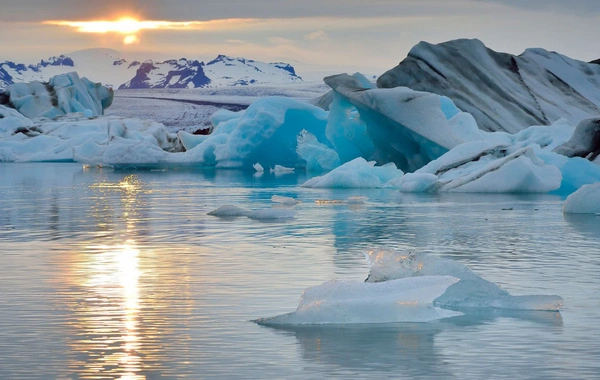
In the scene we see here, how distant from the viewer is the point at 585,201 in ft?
39.8

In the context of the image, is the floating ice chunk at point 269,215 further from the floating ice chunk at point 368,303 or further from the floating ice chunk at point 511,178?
the floating ice chunk at point 368,303

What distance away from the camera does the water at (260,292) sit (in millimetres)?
4254

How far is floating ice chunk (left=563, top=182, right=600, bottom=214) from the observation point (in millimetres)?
12102

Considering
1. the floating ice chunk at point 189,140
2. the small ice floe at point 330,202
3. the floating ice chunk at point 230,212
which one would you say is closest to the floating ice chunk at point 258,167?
the floating ice chunk at point 189,140

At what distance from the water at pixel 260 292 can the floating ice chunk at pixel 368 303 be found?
10 centimetres

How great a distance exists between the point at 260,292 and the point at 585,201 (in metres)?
7.07

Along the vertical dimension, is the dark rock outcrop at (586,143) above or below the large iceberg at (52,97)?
below

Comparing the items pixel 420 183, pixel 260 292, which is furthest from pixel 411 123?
pixel 260 292

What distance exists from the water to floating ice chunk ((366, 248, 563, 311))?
0.14 m

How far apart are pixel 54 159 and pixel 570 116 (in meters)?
19.4

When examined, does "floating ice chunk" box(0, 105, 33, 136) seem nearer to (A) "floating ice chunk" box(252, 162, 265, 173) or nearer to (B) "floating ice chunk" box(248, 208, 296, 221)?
(A) "floating ice chunk" box(252, 162, 265, 173)

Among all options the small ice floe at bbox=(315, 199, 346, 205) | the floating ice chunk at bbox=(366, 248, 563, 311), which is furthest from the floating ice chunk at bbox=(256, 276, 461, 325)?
the small ice floe at bbox=(315, 199, 346, 205)

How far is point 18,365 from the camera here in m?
4.21

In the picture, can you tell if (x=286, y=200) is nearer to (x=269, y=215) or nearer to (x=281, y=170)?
(x=269, y=215)
